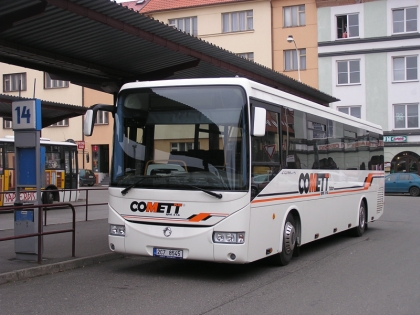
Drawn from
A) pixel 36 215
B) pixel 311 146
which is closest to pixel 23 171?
pixel 36 215

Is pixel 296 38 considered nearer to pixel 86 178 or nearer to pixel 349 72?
pixel 349 72

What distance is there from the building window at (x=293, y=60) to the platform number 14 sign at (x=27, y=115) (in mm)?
38051

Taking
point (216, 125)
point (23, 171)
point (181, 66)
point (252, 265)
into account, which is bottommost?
point (252, 265)

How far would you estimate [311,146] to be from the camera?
37.7 ft

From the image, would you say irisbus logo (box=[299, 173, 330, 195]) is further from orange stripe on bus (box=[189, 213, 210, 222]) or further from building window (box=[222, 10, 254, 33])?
building window (box=[222, 10, 254, 33])

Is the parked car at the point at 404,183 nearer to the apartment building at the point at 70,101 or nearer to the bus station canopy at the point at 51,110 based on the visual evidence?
the bus station canopy at the point at 51,110

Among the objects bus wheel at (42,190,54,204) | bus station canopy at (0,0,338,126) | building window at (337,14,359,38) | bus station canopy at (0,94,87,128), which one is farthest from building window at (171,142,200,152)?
building window at (337,14,359,38)

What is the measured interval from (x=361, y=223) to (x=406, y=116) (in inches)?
1153

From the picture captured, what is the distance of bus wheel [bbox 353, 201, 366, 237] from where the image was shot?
49.6 feet

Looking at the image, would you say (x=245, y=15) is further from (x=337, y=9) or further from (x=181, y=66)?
(x=181, y=66)

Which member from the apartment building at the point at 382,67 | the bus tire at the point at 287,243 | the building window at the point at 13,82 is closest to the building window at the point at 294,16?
the apartment building at the point at 382,67

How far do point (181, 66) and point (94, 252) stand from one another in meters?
4.93

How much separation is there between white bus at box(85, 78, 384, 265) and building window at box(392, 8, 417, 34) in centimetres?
3556

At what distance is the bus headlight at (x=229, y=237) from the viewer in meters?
8.45
